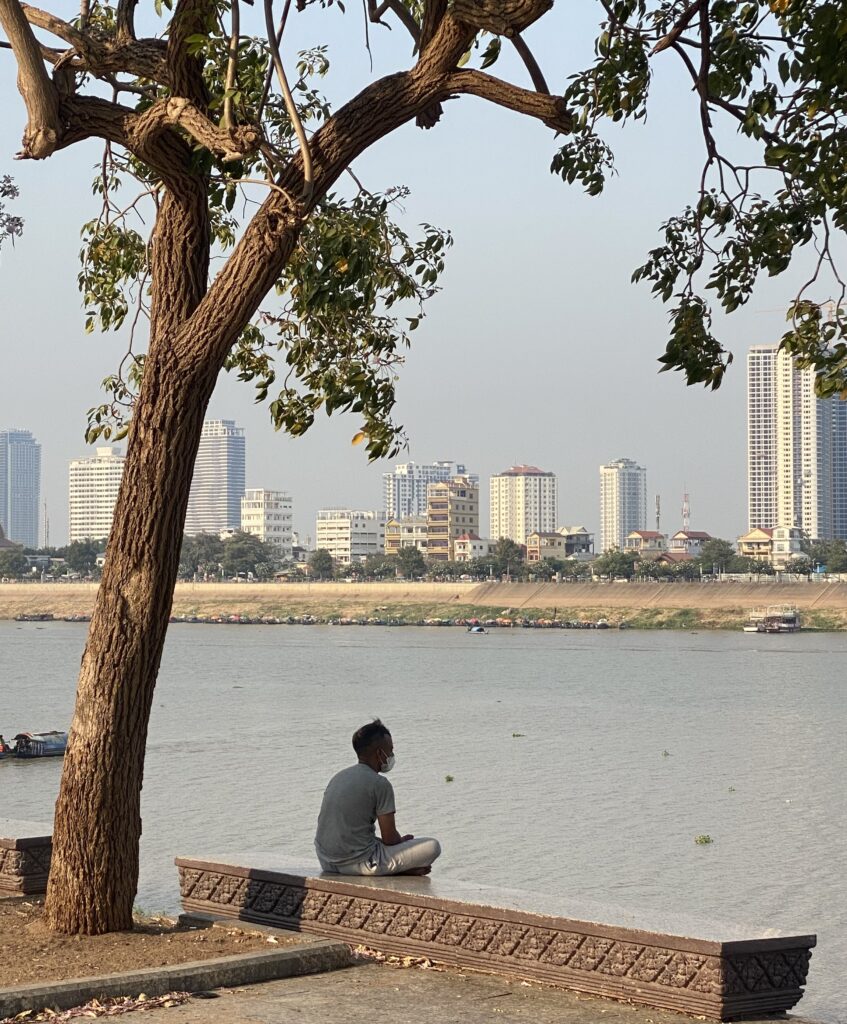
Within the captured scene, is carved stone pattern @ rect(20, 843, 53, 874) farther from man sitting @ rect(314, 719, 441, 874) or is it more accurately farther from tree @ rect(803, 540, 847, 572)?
tree @ rect(803, 540, 847, 572)

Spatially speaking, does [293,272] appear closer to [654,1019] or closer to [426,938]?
[426,938]

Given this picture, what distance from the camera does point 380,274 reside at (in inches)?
336

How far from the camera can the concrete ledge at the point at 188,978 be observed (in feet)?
19.0

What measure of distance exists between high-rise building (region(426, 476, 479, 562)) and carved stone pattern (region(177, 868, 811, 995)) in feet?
544

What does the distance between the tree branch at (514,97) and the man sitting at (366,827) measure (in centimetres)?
303

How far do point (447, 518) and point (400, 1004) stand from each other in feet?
562

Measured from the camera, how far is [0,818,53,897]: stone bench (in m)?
8.13

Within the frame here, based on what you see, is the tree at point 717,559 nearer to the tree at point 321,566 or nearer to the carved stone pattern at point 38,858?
the tree at point 321,566

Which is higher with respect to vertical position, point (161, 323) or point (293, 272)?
point (293, 272)

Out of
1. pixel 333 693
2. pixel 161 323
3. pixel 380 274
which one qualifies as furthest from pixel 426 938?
pixel 333 693

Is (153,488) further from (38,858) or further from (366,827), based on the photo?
(38,858)

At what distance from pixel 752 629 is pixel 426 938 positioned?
10259cm

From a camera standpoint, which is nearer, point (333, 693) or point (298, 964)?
point (298, 964)

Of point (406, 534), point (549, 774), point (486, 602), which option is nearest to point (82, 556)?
point (406, 534)
